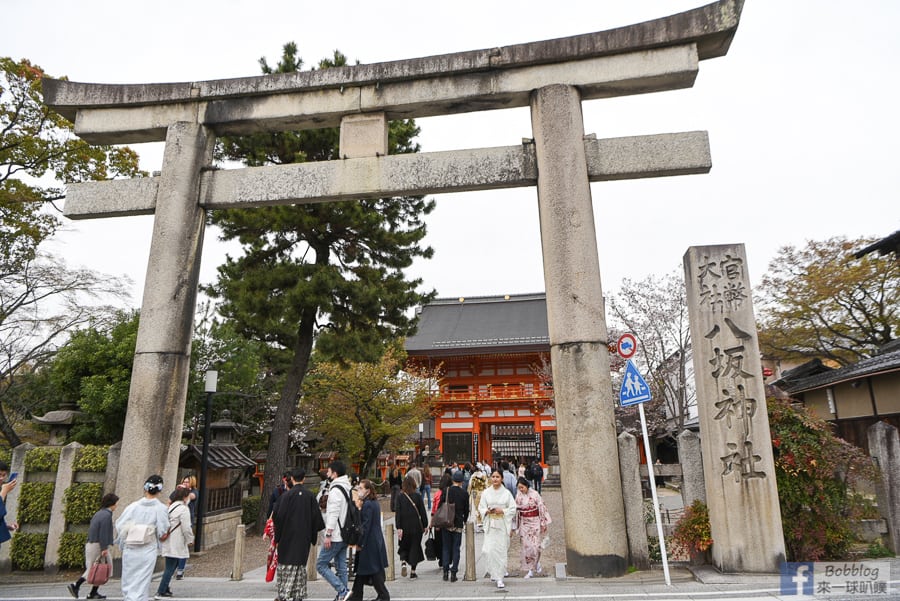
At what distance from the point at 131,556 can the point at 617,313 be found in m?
16.2

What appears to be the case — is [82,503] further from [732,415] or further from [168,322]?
[732,415]

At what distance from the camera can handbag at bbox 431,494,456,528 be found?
290 inches

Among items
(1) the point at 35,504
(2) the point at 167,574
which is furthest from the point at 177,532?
(1) the point at 35,504

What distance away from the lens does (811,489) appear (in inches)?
249

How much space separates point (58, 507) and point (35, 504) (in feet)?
1.44

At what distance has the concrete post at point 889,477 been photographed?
6977 mm

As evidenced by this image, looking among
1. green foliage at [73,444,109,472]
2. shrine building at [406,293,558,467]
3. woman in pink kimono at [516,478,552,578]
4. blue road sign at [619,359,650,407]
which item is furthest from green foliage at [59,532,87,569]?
shrine building at [406,293,558,467]

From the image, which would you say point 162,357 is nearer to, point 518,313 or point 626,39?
point 626,39

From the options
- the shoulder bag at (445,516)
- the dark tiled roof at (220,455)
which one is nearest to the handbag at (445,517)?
the shoulder bag at (445,516)

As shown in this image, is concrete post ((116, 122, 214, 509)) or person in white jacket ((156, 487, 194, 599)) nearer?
person in white jacket ((156, 487, 194, 599))

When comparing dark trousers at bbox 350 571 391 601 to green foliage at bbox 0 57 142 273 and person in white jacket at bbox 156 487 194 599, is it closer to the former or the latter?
person in white jacket at bbox 156 487 194 599

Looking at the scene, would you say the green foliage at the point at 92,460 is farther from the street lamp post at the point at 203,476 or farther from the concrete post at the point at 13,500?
the street lamp post at the point at 203,476

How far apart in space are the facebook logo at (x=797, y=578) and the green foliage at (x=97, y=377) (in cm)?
1175

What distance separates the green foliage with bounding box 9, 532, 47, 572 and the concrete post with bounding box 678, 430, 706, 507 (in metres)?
9.49
